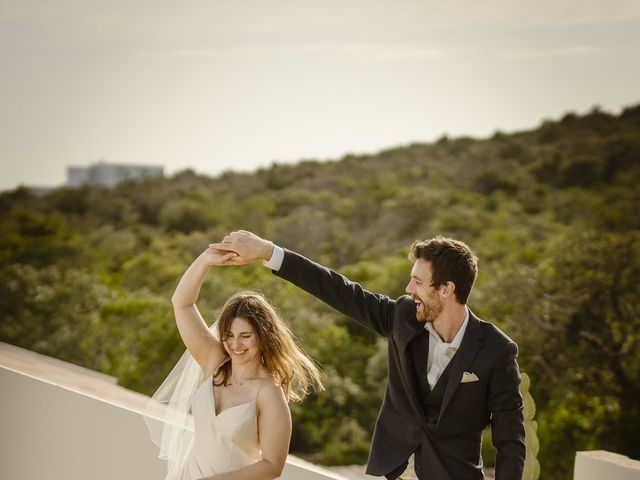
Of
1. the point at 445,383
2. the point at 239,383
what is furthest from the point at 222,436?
the point at 445,383

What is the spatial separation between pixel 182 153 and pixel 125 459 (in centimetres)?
2212

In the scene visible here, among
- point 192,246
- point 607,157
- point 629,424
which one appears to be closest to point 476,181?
point 607,157

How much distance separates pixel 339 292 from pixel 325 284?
1.7 inches

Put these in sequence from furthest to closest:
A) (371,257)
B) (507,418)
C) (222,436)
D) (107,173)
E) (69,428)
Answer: (107,173) → (371,257) → (69,428) → (222,436) → (507,418)

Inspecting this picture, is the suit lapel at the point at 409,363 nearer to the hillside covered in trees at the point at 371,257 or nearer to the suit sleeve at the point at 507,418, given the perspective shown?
the suit sleeve at the point at 507,418

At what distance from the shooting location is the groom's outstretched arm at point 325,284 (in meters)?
2.44

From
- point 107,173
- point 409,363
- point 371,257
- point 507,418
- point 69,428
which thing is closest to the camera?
point 507,418

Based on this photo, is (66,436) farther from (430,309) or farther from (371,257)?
(371,257)

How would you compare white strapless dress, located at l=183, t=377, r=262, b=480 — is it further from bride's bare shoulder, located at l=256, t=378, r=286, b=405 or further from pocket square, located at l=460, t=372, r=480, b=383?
pocket square, located at l=460, t=372, r=480, b=383

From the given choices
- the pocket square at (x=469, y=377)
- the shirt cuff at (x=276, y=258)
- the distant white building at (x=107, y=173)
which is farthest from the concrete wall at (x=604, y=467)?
the distant white building at (x=107, y=173)

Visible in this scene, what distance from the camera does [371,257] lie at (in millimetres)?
17656

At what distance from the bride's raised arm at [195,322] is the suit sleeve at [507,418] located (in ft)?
2.47

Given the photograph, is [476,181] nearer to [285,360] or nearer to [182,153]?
[182,153]

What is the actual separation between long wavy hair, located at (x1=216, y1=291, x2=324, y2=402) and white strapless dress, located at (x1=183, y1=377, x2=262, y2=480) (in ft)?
0.28
